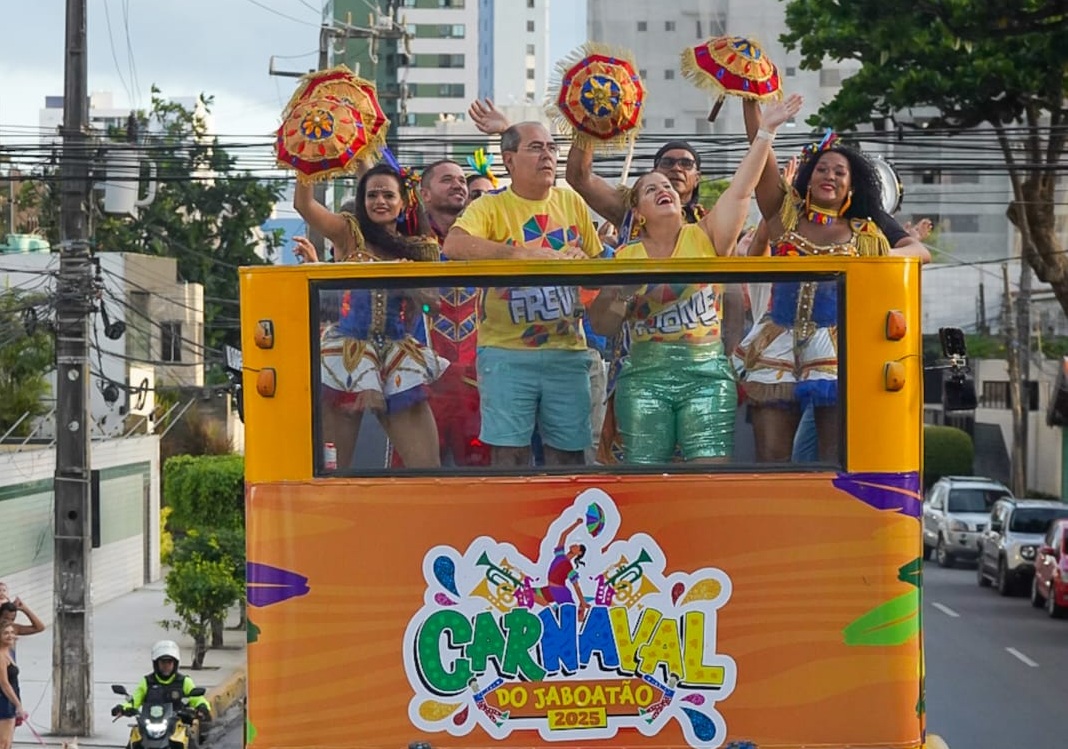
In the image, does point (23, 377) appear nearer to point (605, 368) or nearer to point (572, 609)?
point (605, 368)

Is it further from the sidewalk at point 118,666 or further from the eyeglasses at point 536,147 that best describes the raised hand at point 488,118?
the sidewalk at point 118,666

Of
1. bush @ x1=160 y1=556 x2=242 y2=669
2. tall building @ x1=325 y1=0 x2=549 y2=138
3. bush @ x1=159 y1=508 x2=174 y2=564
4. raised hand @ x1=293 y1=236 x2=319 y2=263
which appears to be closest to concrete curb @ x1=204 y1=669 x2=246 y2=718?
bush @ x1=160 y1=556 x2=242 y2=669

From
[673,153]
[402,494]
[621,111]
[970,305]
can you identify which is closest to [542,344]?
[402,494]

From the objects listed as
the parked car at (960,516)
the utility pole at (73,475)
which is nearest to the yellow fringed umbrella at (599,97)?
the utility pole at (73,475)

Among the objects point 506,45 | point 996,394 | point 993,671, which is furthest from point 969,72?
point 506,45

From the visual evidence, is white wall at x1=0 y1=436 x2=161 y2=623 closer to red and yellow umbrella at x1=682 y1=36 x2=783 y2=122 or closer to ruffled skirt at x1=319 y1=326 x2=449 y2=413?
ruffled skirt at x1=319 y1=326 x2=449 y2=413

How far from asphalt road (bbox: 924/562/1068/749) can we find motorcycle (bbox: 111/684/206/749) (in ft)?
20.5

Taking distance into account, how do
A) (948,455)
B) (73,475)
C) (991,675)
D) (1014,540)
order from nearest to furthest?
(73,475), (991,675), (1014,540), (948,455)

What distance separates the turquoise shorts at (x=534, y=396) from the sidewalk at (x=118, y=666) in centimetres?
1129

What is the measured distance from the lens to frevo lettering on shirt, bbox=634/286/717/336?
640 cm

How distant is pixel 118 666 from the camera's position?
70.1 ft

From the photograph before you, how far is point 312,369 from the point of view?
6.42 m

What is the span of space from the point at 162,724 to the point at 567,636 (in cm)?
764

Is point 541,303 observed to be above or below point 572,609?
above
